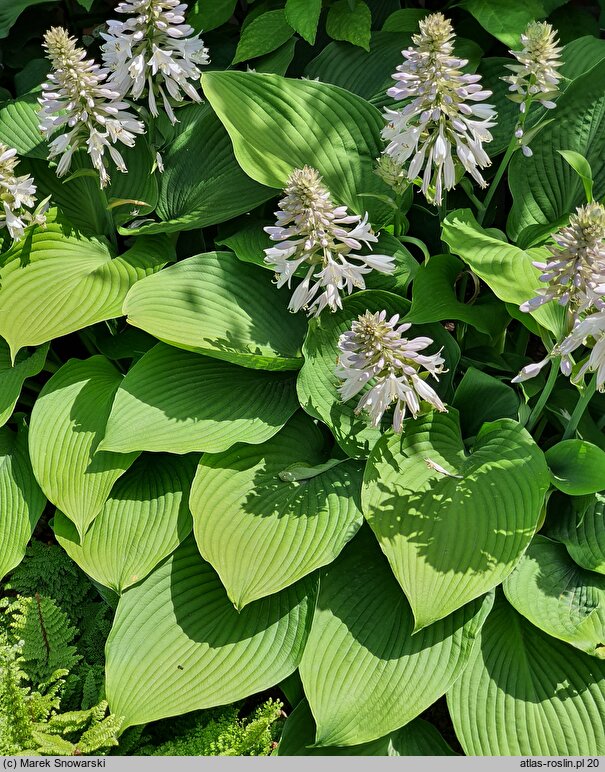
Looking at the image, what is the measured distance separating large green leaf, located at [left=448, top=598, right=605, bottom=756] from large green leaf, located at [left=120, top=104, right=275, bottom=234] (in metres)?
1.67

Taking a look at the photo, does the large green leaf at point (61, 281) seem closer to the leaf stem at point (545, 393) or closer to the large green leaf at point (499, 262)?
the large green leaf at point (499, 262)

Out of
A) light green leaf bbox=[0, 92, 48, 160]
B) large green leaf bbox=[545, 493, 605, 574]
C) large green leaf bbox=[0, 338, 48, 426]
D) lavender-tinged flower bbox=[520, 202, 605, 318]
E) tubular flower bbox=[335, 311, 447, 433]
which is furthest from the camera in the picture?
light green leaf bbox=[0, 92, 48, 160]

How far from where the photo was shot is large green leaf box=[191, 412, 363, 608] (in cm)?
211

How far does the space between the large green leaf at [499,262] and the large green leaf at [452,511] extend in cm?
34

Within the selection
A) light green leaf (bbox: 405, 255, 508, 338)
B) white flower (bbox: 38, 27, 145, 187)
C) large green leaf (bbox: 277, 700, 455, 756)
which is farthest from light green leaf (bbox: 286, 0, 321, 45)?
large green leaf (bbox: 277, 700, 455, 756)

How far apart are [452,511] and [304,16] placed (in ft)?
6.18

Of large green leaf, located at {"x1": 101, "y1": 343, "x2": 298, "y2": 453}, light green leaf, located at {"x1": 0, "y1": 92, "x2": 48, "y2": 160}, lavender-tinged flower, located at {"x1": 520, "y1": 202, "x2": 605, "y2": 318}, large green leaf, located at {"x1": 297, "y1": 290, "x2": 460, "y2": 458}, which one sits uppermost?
lavender-tinged flower, located at {"x1": 520, "y1": 202, "x2": 605, "y2": 318}

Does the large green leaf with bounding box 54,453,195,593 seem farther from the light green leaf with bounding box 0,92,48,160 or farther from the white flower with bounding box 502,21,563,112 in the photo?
the white flower with bounding box 502,21,563,112

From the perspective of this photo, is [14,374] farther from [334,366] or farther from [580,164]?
[580,164]

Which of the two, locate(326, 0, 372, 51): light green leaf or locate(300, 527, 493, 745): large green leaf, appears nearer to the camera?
locate(300, 527, 493, 745): large green leaf

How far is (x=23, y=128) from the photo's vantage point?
293 centimetres

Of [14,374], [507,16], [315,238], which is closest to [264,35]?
[507,16]

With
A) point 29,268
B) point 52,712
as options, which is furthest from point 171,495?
point 29,268

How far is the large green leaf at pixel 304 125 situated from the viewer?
8.37ft
